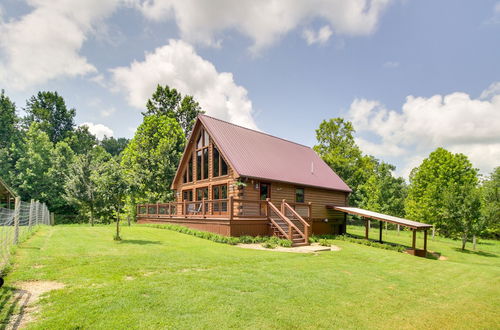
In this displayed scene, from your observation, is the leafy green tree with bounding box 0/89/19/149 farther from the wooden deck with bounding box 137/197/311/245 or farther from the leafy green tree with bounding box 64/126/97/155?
the wooden deck with bounding box 137/197/311/245

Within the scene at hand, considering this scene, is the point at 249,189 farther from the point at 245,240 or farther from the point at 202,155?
the point at 202,155

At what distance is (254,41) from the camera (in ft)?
56.4

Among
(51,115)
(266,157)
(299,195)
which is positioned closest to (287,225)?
(299,195)

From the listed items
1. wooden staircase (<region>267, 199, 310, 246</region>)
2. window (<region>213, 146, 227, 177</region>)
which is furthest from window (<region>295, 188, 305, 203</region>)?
window (<region>213, 146, 227, 177</region>)

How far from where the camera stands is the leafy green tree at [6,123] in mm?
46069

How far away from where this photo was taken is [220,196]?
19094 millimetres

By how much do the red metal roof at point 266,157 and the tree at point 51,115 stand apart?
47.3 meters

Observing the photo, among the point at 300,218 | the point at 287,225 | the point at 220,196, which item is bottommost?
the point at 287,225

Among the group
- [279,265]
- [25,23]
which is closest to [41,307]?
[279,265]

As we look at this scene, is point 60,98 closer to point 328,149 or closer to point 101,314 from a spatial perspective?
point 328,149

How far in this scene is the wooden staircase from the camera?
592 inches

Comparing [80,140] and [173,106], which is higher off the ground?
[173,106]

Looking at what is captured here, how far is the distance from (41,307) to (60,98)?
219 feet

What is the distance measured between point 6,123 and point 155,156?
35042 mm
